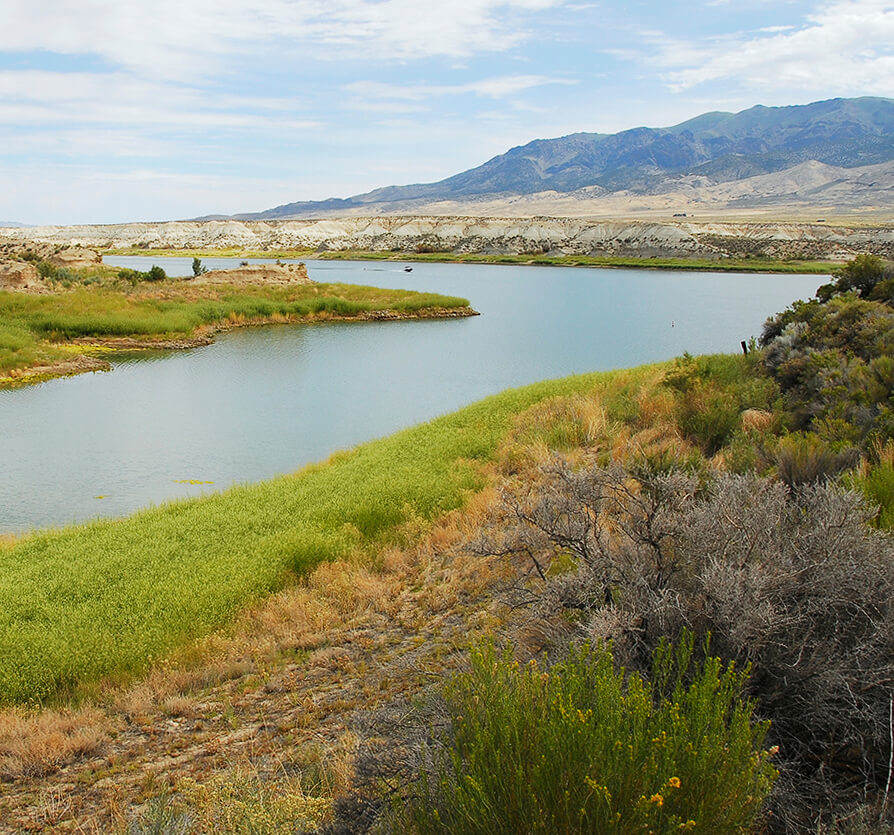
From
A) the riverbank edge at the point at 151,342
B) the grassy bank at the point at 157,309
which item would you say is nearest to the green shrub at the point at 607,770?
the riverbank edge at the point at 151,342

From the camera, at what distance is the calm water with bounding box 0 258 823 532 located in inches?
592

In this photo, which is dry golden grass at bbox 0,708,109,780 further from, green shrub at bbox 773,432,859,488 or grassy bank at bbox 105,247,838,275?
grassy bank at bbox 105,247,838,275

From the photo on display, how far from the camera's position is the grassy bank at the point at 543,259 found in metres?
73.4

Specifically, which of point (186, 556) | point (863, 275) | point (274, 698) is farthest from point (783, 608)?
point (863, 275)

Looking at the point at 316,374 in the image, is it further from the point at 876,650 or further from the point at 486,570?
the point at 876,650

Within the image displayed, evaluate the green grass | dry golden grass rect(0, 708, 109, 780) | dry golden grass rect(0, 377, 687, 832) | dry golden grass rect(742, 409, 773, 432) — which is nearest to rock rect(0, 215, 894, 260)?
the green grass

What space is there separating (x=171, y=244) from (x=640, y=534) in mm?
128160

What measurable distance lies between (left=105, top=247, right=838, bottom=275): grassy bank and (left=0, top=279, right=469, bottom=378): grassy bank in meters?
41.2

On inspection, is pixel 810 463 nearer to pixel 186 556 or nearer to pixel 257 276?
pixel 186 556

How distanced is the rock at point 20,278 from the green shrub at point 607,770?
4012 cm

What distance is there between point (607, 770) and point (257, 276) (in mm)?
48240

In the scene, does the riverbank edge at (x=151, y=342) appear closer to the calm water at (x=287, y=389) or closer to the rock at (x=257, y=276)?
the calm water at (x=287, y=389)

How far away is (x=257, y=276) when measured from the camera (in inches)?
1884

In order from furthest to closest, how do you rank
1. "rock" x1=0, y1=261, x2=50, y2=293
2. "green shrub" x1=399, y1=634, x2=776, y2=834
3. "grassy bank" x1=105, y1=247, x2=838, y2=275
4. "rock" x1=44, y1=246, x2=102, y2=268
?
"grassy bank" x1=105, y1=247, x2=838, y2=275, "rock" x1=44, y1=246, x2=102, y2=268, "rock" x1=0, y1=261, x2=50, y2=293, "green shrub" x1=399, y1=634, x2=776, y2=834
